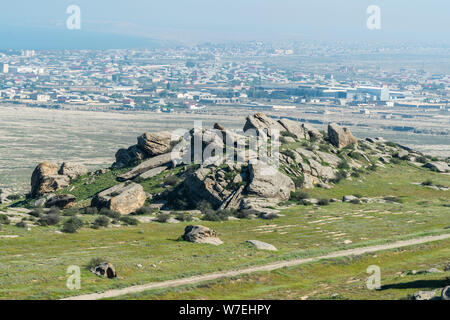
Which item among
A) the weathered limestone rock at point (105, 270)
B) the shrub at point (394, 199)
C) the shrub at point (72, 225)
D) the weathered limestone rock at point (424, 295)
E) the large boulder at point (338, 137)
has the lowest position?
the shrub at point (394, 199)

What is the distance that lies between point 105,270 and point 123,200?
2807cm

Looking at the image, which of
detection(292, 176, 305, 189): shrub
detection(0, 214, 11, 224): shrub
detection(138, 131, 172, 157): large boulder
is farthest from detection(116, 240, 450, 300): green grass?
detection(138, 131, 172, 157): large boulder

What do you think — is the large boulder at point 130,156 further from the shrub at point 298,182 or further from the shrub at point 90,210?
the shrub at point 298,182

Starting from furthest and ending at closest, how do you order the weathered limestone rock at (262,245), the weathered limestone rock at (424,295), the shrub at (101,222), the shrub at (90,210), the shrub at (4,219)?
the shrub at (90,210), the shrub at (101,222), the shrub at (4,219), the weathered limestone rock at (262,245), the weathered limestone rock at (424,295)

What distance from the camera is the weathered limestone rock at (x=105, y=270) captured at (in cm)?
4182

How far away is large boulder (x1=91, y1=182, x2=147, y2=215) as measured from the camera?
69.1 m

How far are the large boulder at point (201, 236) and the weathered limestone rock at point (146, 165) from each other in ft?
102

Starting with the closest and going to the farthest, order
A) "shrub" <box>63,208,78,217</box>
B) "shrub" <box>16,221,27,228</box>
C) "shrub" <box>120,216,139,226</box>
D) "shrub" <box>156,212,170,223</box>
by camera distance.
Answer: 1. "shrub" <box>16,221,27,228</box>
2. "shrub" <box>120,216,139,226</box>
3. "shrub" <box>156,212,170,223</box>
4. "shrub" <box>63,208,78,217</box>

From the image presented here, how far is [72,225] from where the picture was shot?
57.0 m

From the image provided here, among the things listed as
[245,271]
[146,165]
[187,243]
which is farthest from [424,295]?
[146,165]

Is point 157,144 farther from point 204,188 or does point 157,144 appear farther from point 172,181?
point 204,188

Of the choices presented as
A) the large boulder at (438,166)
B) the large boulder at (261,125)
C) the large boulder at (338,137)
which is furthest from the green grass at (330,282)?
the large boulder at (438,166)

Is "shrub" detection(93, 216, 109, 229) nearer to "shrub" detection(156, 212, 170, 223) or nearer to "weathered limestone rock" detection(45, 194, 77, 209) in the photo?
"shrub" detection(156, 212, 170, 223)
